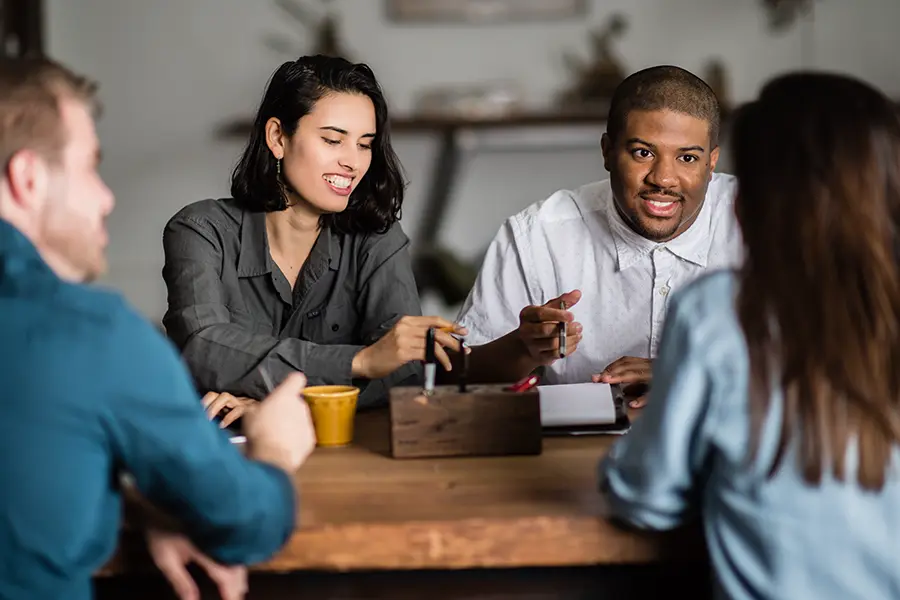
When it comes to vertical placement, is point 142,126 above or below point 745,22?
below

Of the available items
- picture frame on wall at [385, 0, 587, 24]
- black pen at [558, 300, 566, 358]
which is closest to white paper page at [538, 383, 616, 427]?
black pen at [558, 300, 566, 358]

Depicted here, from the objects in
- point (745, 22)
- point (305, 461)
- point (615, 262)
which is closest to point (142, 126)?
point (745, 22)

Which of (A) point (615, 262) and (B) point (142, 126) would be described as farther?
(B) point (142, 126)

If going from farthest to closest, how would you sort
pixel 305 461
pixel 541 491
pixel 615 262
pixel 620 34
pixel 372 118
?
pixel 620 34
pixel 615 262
pixel 372 118
pixel 305 461
pixel 541 491

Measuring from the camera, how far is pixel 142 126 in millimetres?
4832

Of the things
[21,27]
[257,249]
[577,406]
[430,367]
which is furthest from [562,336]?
[21,27]

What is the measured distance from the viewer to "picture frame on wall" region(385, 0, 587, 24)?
4648mm

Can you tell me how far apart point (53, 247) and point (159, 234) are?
4.02 m

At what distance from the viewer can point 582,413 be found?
A: 1.53m

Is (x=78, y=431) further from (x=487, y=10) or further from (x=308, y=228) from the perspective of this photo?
(x=487, y=10)

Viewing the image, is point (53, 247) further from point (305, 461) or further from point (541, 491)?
point (541, 491)

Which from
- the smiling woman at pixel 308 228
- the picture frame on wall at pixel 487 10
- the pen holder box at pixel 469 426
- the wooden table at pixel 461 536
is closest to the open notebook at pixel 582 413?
the pen holder box at pixel 469 426

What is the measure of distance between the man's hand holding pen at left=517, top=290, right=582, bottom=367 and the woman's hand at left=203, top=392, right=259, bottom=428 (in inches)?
19.4

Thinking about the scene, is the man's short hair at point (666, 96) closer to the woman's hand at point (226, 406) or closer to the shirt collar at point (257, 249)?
the shirt collar at point (257, 249)
